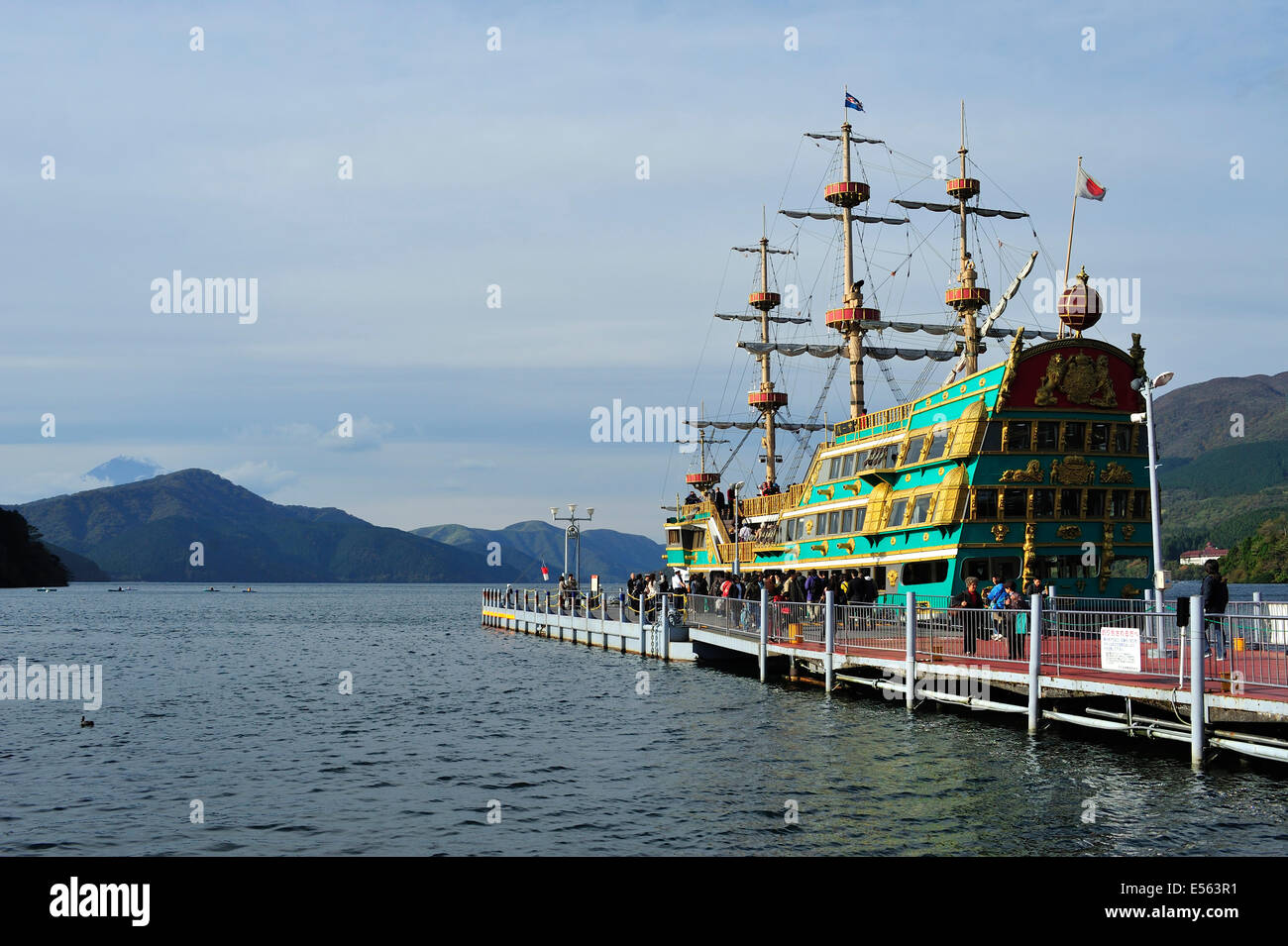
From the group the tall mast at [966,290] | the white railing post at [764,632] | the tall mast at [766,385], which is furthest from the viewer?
the tall mast at [766,385]

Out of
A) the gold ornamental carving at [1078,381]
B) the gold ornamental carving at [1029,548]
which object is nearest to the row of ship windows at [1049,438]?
the gold ornamental carving at [1078,381]

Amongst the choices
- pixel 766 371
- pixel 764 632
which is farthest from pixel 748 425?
pixel 764 632

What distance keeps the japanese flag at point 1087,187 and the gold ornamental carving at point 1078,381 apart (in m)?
5.69

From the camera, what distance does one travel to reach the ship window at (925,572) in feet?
122

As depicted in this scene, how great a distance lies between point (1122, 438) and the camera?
37344 mm

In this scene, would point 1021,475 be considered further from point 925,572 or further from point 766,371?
point 766,371

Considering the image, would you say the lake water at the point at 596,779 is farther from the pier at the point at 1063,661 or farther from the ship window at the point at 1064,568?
the ship window at the point at 1064,568

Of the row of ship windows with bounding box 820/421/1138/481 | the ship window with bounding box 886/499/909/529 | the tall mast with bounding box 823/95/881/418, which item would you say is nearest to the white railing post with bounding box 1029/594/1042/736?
the row of ship windows with bounding box 820/421/1138/481

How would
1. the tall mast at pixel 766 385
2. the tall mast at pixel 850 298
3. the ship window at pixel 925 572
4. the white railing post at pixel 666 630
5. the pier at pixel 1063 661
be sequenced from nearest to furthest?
the pier at pixel 1063 661 < the ship window at pixel 925 572 < the white railing post at pixel 666 630 < the tall mast at pixel 850 298 < the tall mast at pixel 766 385

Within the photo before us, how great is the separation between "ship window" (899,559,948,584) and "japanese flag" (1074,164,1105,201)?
457 inches

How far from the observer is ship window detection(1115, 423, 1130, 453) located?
122 feet
